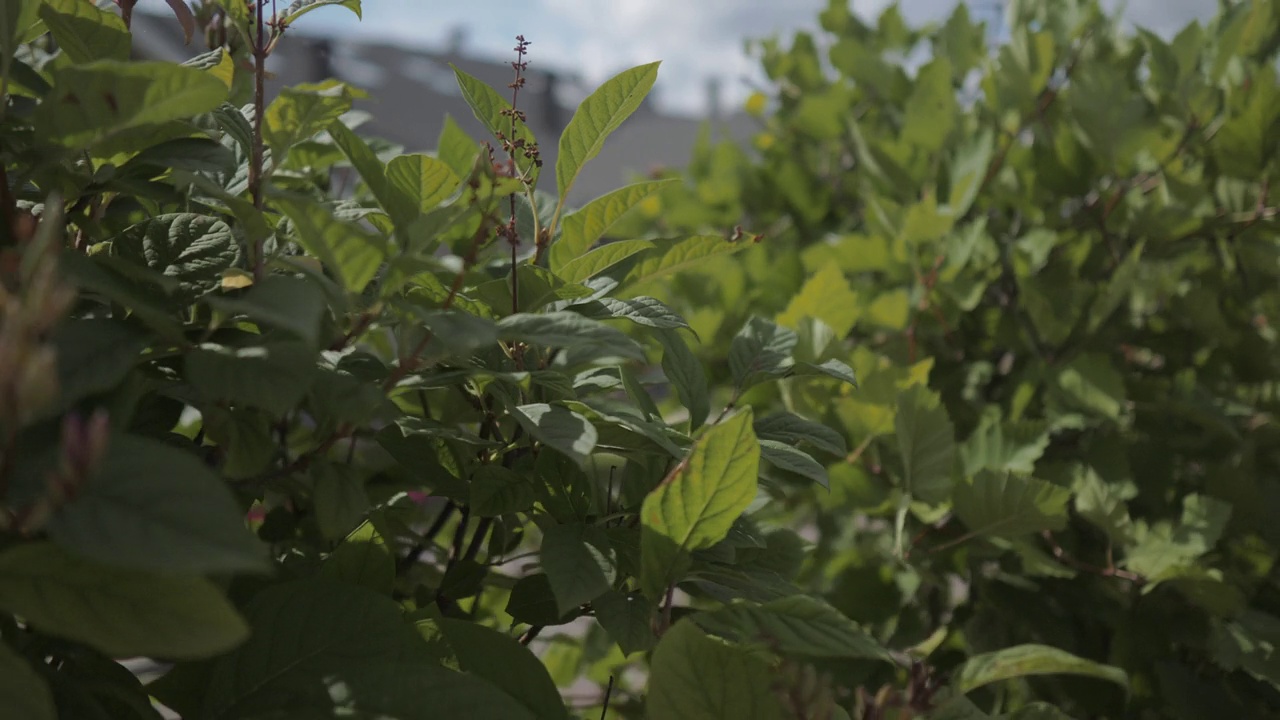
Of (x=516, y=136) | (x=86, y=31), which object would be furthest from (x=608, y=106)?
(x=86, y=31)

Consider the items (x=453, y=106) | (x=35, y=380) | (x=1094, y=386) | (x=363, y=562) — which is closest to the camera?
(x=35, y=380)

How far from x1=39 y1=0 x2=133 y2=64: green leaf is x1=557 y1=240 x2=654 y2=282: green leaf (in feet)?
0.93

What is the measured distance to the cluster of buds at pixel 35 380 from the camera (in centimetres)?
27

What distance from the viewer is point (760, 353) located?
0.70 m

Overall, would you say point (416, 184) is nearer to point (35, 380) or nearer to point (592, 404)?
point (592, 404)

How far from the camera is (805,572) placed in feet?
4.67

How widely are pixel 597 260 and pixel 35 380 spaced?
1.28ft

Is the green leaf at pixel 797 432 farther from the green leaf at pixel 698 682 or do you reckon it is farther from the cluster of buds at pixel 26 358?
the cluster of buds at pixel 26 358

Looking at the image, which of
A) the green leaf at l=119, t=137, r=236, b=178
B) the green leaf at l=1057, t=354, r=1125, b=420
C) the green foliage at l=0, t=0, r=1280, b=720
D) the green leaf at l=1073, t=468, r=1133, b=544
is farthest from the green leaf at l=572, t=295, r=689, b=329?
the green leaf at l=1057, t=354, r=1125, b=420

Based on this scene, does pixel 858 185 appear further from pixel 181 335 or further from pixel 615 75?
pixel 181 335

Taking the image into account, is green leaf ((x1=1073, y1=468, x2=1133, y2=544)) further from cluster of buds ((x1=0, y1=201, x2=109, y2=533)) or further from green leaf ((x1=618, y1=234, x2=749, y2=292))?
cluster of buds ((x1=0, y1=201, x2=109, y2=533))

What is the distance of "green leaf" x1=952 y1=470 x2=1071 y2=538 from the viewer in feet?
2.76

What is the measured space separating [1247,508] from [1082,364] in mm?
286

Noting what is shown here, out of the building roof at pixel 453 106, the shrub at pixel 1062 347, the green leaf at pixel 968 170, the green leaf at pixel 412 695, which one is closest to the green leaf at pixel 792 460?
the green leaf at pixel 412 695
